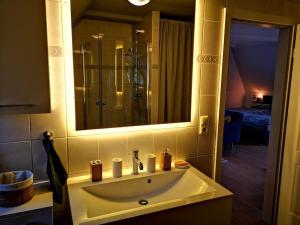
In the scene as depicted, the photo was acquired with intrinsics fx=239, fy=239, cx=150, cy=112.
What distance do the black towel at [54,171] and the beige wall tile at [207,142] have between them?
1000mm

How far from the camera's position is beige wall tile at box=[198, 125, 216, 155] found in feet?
→ 5.97

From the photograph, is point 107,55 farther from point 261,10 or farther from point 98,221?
point 261,10

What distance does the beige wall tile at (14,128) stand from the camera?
1.27m

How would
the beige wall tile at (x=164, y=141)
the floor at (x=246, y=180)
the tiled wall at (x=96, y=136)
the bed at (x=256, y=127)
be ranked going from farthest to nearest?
the bed at (x=256, y=127), the floor at (x=246, y=180), the beige wall tile at (x=164, y=141), the tiled wall at (x=96, y=136)

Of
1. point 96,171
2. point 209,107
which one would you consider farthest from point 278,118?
point 96,171

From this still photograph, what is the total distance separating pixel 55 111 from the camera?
1.36 meters

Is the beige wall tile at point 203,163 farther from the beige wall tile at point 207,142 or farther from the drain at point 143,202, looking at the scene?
the drain at point 143,202

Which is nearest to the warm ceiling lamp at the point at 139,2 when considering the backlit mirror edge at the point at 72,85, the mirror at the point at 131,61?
the mirror at the point at 131,61

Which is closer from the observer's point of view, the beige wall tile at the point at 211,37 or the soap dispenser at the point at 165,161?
the soap dispenser at the point at 165,161

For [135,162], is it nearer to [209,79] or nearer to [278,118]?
[209,79]

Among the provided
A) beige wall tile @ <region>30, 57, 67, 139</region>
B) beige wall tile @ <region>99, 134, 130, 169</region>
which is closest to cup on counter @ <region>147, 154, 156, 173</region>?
beige wall tile @ <region>99, 134, 130, 169</region>

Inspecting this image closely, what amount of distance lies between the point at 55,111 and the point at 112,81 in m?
0.38

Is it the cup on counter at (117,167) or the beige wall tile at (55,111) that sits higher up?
the beige wall tile at (55,111)

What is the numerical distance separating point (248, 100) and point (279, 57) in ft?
19.2
